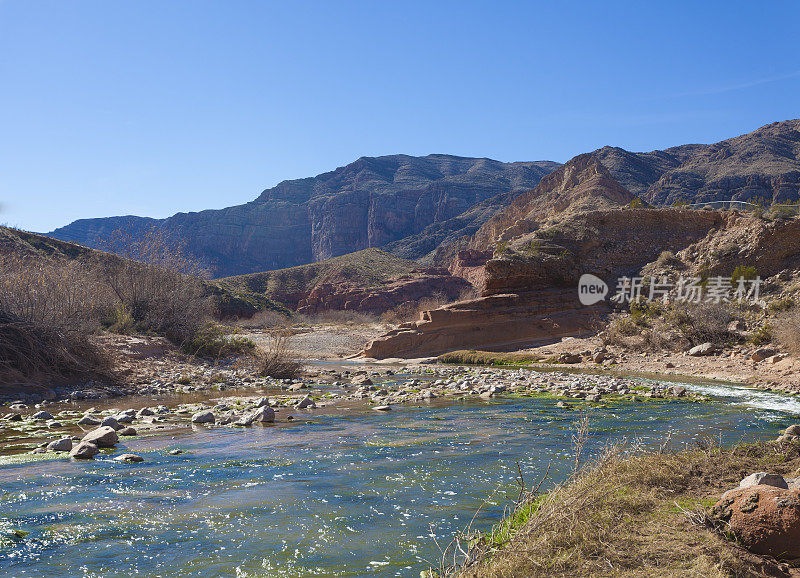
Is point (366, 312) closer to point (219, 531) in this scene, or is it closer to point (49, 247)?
point (49, 247)

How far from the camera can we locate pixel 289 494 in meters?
5.58

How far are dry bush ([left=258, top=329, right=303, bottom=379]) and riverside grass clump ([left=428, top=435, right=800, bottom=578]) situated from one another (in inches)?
655

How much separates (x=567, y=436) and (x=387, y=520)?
4.66 metres

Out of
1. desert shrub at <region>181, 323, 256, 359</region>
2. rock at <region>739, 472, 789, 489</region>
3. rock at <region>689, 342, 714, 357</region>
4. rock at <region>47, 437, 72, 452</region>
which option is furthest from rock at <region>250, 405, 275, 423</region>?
rock at <region>689, 342, 714, 357</region>

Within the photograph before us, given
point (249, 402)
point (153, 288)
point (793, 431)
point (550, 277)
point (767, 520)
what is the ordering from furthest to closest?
1. point (550, 277)
2. point (153, 288)
3. point (249, 402)
4. point (793, 431)
5. point (767, 520)

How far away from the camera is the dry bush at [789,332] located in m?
17.0

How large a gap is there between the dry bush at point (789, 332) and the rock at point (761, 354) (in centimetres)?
46

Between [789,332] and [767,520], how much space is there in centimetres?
1732

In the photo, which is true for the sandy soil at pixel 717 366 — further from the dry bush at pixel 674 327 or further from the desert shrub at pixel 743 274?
the desert shrub at pixel 743 274

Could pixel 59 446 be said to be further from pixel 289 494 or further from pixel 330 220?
pixel 330 220

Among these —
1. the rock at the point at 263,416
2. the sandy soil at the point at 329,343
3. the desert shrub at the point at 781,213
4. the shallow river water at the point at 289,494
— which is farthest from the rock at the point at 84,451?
the desert shrub at the point at 781,213

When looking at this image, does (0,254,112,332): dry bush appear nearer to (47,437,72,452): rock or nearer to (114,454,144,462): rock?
(47,437,72,452): rock

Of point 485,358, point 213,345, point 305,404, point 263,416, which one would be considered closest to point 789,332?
point 485,358

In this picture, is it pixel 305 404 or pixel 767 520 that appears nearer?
pixel 767 520
